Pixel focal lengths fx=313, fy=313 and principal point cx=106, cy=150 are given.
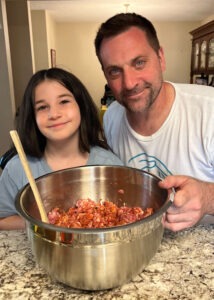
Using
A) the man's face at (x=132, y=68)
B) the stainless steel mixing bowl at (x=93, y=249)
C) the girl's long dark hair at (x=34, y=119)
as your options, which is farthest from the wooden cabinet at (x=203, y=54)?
the stainless steel mixing bowl at (x=93, y=249)

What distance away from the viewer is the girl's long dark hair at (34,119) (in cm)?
120

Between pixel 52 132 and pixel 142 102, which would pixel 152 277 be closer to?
pixel 52 132

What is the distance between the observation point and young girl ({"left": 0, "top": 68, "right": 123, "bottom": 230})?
1139mm

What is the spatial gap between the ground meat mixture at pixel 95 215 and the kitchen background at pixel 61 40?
2230 millimetres

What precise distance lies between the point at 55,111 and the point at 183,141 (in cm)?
51

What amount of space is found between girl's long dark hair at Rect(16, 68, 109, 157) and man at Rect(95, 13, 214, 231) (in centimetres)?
14

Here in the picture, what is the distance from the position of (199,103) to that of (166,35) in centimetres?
666

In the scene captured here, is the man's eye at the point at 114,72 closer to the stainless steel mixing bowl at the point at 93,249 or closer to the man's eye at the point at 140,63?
the man's eye at the point at 140,63

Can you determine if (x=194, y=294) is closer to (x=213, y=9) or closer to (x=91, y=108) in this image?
(x=91, y=108)

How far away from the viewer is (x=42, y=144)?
128 cm

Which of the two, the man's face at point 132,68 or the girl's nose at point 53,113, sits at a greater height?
the man's face at point 132,68

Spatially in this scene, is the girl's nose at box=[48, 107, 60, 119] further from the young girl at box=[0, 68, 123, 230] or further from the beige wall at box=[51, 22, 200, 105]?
the beige wall at box=[51, 22, 200, 105]

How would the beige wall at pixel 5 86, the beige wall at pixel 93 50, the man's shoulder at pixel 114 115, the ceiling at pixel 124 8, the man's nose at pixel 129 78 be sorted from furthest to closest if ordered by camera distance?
the beige wall at pixel 93 50, the ceiling at pixel 124 8, the beige wall at pixel 5 86, the man's shoulder at pixel 114 115, the man's nose at pixel 129 78

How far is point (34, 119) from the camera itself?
1246 millimetres
